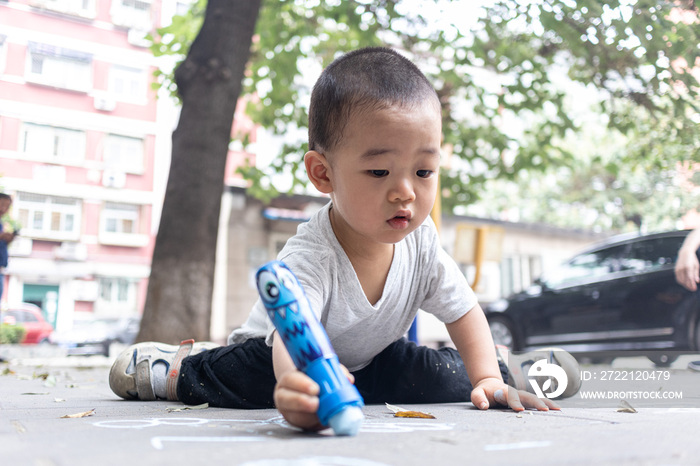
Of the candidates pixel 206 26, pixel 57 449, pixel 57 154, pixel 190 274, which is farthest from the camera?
pixel 57 154

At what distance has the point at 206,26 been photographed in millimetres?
5352

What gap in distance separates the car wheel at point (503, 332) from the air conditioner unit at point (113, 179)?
23.5ft

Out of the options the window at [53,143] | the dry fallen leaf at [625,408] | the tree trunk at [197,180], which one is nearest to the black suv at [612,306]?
the dry fallen leaf at [625,408]

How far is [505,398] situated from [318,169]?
828 mm

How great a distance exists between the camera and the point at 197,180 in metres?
5.01

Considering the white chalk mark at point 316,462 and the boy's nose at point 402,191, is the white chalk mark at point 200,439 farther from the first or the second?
the boy's nose at point 402,191

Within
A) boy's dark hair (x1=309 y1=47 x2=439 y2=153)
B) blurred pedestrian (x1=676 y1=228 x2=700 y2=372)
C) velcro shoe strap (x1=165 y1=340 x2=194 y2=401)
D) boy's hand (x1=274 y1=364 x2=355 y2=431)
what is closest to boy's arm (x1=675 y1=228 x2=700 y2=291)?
blurred pedestrian (x1=676 y1=228 x2=700 y2=372)

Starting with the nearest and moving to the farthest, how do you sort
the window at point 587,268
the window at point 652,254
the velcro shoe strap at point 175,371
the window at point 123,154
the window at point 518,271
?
1. the velcro shoe strap at point 175,371
2. the window at point 652,254
3. the window at point 587,268
4. the window at point 123,154
5. the window at point 518,271

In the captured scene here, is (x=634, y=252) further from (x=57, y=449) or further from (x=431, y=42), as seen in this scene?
(x=57, y=449)

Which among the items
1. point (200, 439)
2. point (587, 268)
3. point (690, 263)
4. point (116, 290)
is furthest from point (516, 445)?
point (116, 290)

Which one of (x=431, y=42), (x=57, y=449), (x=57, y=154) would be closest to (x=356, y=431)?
(x=57, y=449)

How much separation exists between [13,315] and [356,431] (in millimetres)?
8349

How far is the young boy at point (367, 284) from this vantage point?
1530mm

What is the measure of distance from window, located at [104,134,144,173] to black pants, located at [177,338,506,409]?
9357 millimetres
